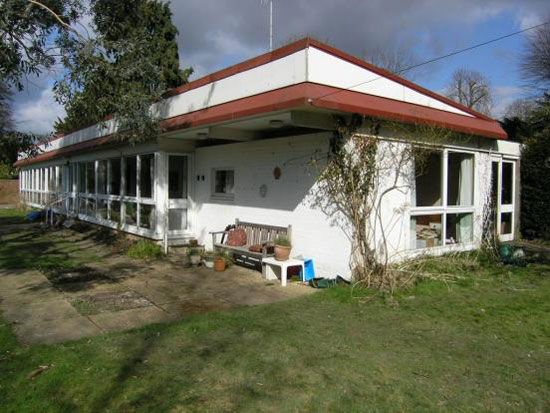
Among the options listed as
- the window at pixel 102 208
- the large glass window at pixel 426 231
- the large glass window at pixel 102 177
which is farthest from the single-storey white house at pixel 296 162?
the large glass window at pixel 102 177

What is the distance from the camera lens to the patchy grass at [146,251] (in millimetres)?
10344

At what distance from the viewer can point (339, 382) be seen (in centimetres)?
390

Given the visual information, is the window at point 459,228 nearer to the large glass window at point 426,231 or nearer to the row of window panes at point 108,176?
the large glass window at point 426,231

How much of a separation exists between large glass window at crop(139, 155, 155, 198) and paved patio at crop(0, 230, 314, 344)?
110 inches

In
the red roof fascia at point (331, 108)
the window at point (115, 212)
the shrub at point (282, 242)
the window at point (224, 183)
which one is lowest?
the shrub at point (282, 242)

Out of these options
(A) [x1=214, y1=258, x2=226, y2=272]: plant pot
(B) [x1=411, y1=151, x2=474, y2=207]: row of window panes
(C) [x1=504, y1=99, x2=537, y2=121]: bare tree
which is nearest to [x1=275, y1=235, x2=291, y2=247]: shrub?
(A) [x1=214, y1=258, x2=226, y2=272]: plant pot

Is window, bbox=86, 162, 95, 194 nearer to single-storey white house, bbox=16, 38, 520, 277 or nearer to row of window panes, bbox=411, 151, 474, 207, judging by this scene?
single-storey white house, bbox=16, 38, 520, 277

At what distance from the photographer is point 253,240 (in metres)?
9.43

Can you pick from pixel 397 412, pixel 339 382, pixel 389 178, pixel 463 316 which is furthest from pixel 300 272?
pixel 397 412

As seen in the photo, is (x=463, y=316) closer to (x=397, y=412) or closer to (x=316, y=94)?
(x=397, y=412)

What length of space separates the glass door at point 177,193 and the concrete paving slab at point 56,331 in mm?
5670

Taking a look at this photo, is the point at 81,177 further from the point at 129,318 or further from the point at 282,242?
the point at 129,318

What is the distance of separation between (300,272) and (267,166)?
2.36 m

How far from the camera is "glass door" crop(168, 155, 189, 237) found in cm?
1130
